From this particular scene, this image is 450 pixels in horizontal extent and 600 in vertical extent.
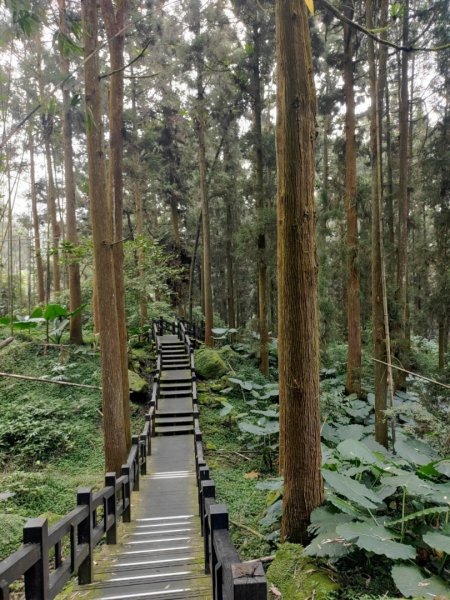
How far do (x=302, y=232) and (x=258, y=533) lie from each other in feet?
13.2

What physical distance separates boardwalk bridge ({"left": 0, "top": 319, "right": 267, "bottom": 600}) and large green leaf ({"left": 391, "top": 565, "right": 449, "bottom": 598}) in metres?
1.07

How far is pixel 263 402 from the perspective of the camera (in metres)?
12.4

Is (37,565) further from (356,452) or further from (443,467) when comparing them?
(443,467)

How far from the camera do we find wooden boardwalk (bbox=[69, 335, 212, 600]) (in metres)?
3.45

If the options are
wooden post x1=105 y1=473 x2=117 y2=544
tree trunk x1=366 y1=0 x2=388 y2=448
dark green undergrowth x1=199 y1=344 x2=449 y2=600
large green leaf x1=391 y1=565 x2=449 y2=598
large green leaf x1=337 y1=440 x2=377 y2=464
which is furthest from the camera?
tree trunk x1=366 y1=0 x2=388 y2=448

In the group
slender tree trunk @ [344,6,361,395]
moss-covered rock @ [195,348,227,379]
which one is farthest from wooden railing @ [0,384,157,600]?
moss-covered rock @ [195,348,227,379]

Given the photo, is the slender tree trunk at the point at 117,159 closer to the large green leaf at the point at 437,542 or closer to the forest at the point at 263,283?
the forest at the point at 263,283

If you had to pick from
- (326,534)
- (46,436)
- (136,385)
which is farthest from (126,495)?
(136,385)

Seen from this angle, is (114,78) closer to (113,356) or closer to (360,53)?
(113,356)

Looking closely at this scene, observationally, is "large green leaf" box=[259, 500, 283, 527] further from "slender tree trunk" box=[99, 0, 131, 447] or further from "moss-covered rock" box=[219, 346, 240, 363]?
"moss-covered rock" box=[219, 346, 240, 363]

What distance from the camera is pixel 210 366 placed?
15133mm

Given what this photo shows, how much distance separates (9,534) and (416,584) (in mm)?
5133

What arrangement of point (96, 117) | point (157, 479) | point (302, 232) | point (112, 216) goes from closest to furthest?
point (302, 232) → point (96, 117) → point (157, 479) → point (112, 216)

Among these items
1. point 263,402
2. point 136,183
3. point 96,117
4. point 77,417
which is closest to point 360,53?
point 96,117
